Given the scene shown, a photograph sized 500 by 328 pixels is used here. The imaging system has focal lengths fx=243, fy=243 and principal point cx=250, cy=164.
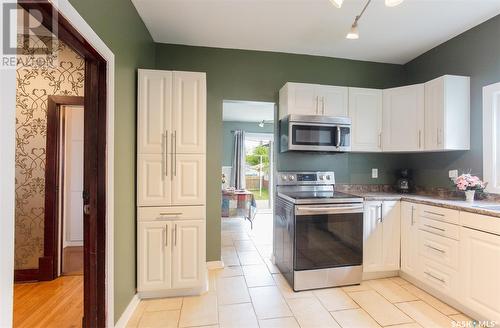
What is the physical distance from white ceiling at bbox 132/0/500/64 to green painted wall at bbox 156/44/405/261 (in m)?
0.12

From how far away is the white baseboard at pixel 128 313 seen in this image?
187cm

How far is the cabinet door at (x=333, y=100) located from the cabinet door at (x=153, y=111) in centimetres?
168

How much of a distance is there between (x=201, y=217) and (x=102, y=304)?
0.96m

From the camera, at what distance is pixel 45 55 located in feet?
8.75

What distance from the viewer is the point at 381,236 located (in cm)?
265

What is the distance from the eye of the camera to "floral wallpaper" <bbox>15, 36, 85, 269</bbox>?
2549 mm

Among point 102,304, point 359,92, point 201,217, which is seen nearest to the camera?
point 102,304

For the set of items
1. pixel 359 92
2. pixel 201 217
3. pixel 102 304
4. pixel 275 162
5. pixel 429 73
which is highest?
pixel 429 73

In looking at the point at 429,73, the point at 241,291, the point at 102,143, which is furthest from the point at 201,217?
the point at 429,73

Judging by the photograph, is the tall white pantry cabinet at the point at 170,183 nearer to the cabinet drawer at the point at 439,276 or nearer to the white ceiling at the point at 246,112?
the cabinet drawer at the point at 439,276

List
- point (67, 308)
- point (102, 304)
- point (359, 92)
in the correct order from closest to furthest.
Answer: point (102, 304)
point (67, 308)
point (359, 92)

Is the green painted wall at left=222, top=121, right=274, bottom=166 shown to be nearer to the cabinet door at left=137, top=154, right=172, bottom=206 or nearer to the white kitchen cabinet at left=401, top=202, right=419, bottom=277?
the cabinet door at left=137, top=154, right=172, bottom=206

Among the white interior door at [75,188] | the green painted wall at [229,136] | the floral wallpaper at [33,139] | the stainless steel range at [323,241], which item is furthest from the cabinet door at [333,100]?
the green painted wall at [229,136]

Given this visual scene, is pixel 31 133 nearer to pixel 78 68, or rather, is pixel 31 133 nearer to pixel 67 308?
pixel 78 68
